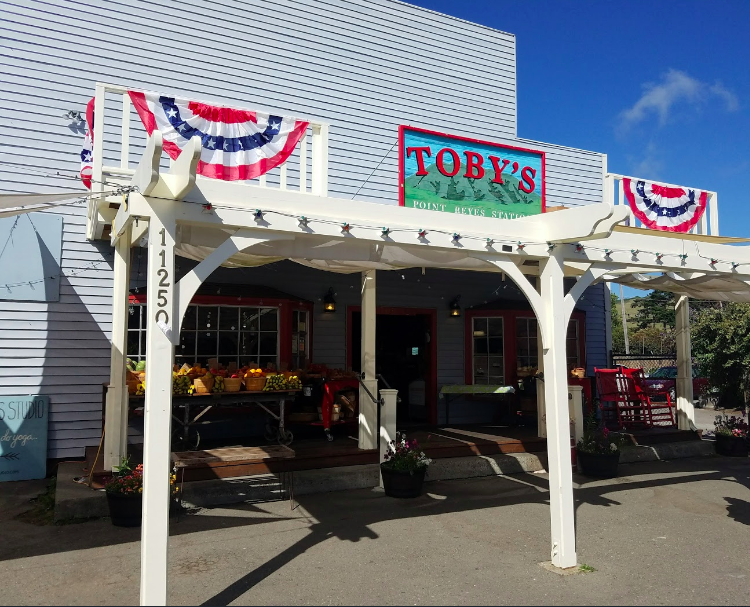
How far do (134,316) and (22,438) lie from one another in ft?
6.65

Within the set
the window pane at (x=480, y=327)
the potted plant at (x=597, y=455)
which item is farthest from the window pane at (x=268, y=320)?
the potted plant at (x=597, y=455)

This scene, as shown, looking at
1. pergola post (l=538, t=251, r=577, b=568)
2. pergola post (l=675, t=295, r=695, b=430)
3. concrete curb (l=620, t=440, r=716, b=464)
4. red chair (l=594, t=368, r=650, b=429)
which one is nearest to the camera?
pergola post (l=538, t=251, r=577, b=568)

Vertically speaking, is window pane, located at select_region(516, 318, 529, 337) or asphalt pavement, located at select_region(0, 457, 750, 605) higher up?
window pane, located at select_region(516, 318, 529, 337)

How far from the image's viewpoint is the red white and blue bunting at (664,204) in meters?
8.59

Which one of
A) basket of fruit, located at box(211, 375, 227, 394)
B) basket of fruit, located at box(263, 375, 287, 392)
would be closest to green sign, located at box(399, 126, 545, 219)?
basket of fruit, located at box(263, 375, 287, 392)

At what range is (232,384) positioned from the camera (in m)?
7.49

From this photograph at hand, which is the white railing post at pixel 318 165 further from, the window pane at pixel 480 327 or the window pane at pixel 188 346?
the window pane at pixel 480 327

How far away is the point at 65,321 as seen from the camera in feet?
26.6

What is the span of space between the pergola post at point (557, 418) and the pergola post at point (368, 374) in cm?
299

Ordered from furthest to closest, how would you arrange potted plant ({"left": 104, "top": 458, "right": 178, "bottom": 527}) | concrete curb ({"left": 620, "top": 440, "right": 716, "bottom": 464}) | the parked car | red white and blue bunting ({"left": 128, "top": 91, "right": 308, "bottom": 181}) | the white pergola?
the parked car
concrete curb ({"left": 620, "top": 440, "right": 716, "bottom": 464})
red white and blue bunting ({"left": 128, "top": 91, "right": 308, "bottom": 181})
potted plant ({"left": 104, "top": 458, "right": 178, "bottom": 527})
the white pergola

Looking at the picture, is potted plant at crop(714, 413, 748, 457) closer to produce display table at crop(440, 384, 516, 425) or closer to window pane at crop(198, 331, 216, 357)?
produce display table at crop(440, 384, 516, 425)

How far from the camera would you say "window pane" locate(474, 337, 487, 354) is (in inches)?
431

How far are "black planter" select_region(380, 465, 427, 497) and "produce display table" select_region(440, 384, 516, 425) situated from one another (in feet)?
10.8

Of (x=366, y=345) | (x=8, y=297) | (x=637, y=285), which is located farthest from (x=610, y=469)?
(x=8, y=297)
